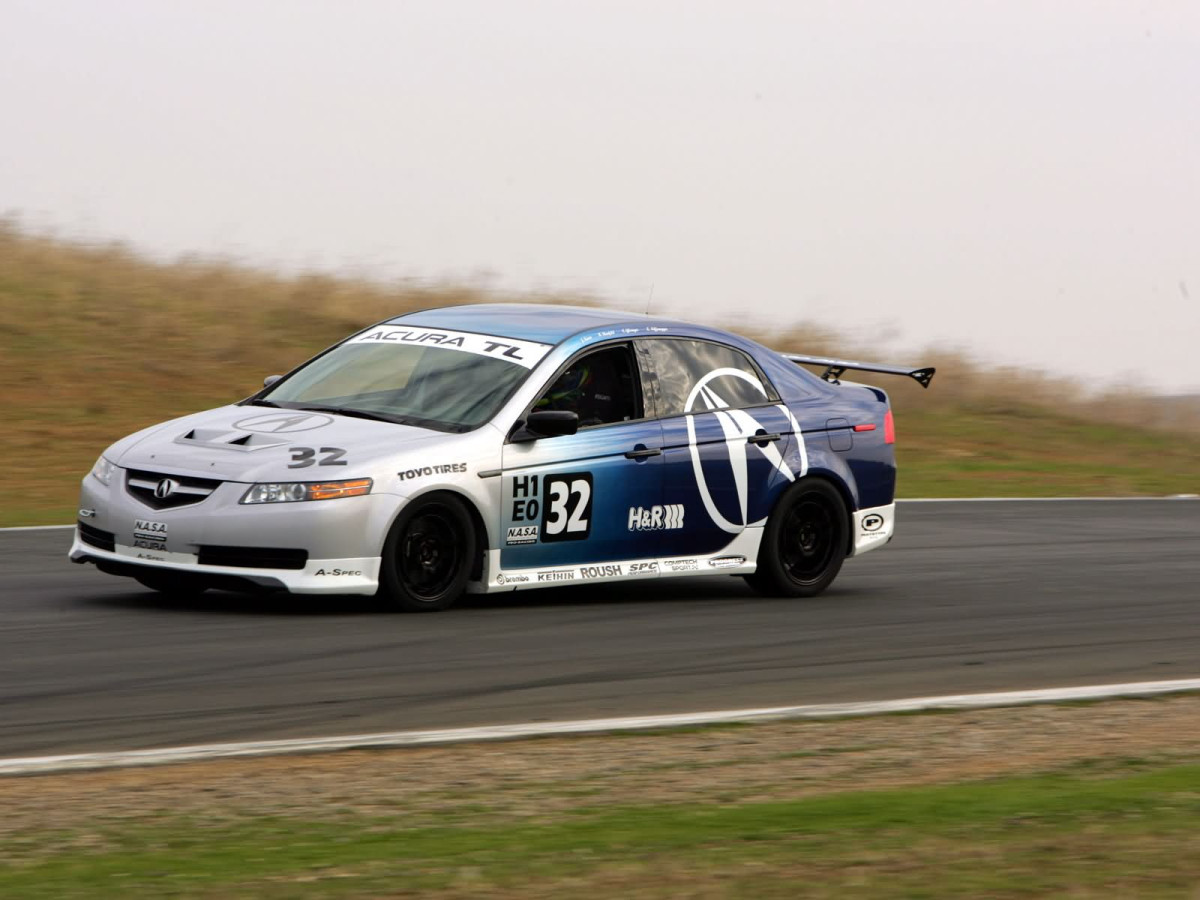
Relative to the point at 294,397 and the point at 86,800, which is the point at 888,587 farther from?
the point at 86,800

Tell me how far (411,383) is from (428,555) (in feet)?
3.72

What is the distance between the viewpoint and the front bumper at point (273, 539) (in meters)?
9.55

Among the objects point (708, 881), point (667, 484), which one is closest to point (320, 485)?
point (667, 484)

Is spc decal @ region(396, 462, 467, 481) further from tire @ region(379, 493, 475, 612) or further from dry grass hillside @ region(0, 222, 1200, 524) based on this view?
dry grass hillside @ region(0, 222, 1200, 524)

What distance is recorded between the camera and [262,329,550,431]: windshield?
1048 centimetres

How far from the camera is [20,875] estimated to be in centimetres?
517

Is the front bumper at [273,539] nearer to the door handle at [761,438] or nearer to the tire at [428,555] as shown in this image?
the tire at [428,555]

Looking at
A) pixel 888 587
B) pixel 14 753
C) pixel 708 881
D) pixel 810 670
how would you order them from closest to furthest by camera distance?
pixel 708 881, pixel 14 753, pixel 810 670, pixel 888 587

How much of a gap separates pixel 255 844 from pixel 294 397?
18.6 ft

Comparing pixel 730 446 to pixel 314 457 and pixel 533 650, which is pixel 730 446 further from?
pixel 314 457

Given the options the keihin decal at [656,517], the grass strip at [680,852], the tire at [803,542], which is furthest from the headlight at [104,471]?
the grass strip at [680,852]

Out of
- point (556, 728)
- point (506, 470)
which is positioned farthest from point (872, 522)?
point (556, 728)

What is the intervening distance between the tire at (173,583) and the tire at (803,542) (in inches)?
126

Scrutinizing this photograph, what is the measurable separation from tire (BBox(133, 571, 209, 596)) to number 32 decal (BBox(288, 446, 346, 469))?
2.36ft
